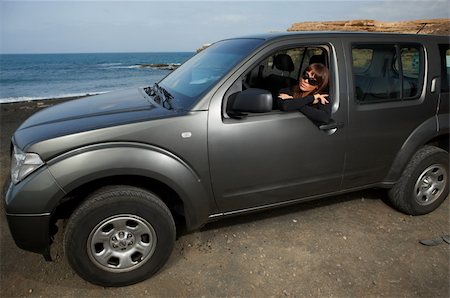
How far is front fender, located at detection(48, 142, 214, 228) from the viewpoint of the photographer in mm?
2105

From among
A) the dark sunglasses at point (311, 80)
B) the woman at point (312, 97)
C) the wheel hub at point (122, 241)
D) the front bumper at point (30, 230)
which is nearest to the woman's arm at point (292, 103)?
the woman at point (312, 97)

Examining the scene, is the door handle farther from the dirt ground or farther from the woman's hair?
the dirt ground

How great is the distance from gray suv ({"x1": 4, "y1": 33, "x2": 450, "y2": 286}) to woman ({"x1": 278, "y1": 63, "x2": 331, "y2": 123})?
2.8 inches

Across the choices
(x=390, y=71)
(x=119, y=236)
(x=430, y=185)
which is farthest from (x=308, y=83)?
(x=119, y=236)

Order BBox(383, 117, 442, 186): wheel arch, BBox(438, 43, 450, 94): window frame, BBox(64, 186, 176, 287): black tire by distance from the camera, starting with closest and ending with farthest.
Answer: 1. BBox(64, 186, 176, 287): black tire
2. BBox(383, 117, 442, 186): wheel arch
3. BBox(438, 43, 450, 94): window frame

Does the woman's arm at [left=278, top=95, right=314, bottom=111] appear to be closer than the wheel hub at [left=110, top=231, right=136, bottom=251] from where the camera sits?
No

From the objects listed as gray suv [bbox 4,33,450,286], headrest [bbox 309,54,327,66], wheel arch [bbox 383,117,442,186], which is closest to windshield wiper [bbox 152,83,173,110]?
gray suv [bbox 4,33,450,286]

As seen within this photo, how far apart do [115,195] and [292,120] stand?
1514 mm

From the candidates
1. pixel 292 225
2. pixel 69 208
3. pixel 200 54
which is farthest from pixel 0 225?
pixel 292 225

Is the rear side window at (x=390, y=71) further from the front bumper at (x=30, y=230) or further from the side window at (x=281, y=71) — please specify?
the front bumper at (x=30, y=230)

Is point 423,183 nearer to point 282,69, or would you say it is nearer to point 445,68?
point 445,68

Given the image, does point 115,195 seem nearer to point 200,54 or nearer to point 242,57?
point 242,57

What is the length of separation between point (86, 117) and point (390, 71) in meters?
2.81

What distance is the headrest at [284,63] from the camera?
3.06 m
